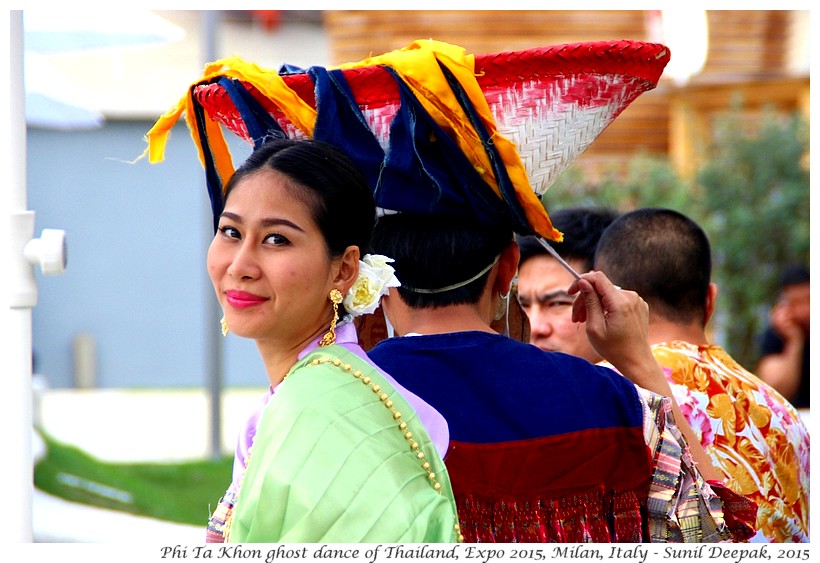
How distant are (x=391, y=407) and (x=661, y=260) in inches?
60.2

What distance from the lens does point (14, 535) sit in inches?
71.5

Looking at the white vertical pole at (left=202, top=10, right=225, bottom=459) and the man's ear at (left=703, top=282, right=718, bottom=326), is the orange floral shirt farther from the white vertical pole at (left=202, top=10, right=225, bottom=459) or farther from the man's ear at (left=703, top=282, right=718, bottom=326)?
the white vertical pole at (left=202, top=10, right=225, bottom=459)

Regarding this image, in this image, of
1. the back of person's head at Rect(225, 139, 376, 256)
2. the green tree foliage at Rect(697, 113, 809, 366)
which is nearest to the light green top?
the back of person's head at Rect(225, 139, 376, 256)

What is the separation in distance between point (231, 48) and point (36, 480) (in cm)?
695

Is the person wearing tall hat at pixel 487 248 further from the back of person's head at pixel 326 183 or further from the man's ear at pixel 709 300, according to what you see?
the man's ear at pixel 709 300

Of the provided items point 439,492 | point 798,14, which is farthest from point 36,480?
point 798,14

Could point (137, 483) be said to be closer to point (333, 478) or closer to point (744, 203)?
point (744, 203)

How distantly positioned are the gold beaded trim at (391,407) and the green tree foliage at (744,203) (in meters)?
7.09

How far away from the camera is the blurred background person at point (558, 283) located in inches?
132

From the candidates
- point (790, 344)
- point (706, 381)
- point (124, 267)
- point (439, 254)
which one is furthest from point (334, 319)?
point (124, 267)

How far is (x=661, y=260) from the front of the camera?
312 cm

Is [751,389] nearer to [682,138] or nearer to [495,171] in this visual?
[495,171]

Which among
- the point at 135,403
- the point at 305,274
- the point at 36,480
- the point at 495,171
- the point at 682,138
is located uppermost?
the point at 495,171

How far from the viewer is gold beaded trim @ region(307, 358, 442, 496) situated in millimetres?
1790
